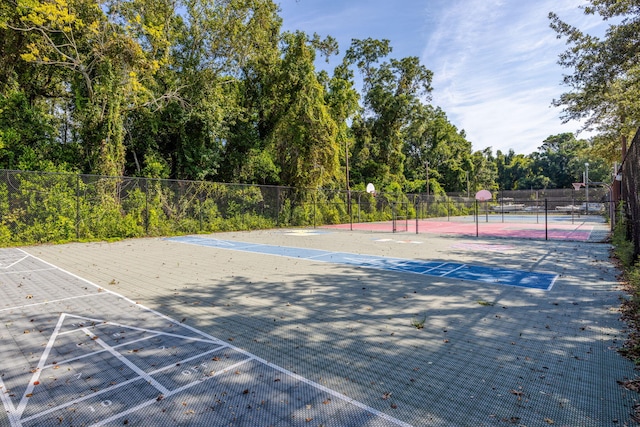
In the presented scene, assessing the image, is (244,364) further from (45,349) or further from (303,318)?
(45,349)

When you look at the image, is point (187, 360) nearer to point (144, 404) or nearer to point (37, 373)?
point (144, 404)

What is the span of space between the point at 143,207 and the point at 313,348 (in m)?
14.1

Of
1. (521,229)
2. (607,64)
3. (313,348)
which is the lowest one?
(521,229)

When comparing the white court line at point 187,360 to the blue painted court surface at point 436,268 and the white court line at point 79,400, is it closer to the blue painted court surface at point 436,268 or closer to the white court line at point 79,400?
the white court line at point 79,400

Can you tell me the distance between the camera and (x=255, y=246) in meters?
12.1

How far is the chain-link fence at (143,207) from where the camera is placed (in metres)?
12.2

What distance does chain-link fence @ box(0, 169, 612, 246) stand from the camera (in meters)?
12.2

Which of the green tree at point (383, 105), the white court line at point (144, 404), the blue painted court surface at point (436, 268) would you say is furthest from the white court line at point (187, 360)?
the green tree at point (383, 105)

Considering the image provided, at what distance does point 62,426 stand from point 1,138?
16158mm

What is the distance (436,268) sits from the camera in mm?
7809

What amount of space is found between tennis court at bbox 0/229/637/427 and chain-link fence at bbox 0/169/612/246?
6140mm

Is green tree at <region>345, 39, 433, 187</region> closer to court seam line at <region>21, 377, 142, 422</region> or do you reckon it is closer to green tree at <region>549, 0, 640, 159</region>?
green tree at <region>549, 0, 640, 159</region>

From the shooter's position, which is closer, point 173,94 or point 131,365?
point 131,365

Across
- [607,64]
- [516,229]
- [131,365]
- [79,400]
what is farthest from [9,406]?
[516,229]
